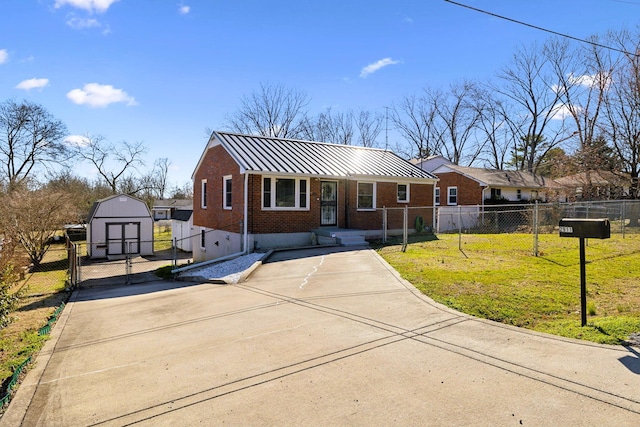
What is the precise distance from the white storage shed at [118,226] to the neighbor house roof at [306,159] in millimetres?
11711

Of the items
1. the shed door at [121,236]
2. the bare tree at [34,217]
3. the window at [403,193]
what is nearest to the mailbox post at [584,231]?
the window at [403,193]

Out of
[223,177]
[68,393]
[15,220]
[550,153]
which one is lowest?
[68,393]

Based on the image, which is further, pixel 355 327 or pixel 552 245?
pixel 552 245

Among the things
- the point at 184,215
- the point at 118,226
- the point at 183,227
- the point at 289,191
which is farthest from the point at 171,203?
the point at 289,191

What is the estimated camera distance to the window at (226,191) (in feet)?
52.4

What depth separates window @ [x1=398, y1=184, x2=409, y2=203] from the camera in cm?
1774

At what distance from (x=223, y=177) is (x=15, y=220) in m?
12.2

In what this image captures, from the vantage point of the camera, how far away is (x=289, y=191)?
1477 centimetres

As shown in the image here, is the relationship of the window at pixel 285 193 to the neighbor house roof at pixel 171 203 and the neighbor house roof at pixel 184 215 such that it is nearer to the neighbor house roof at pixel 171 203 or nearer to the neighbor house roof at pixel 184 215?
the neighbor house roof at pixel 184 215

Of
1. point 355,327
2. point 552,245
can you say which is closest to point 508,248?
point 552,245

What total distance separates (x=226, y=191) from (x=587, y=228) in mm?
13286

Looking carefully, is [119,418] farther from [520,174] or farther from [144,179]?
[144,179]

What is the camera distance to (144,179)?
56062mm

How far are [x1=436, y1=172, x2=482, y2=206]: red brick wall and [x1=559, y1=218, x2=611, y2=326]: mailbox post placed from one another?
2280cm
